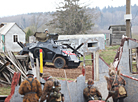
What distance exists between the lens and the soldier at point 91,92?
744 centimetres

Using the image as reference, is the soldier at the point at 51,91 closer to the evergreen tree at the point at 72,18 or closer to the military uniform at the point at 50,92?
the military uniform at the point at 50,92

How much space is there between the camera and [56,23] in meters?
33.7

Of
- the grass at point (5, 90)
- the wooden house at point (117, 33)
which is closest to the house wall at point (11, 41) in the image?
the wooden house at point (117, 33)

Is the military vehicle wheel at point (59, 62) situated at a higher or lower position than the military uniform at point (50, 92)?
higher

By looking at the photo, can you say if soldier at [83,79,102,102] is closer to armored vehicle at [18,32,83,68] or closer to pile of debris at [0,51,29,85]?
pile of debris at [0,51,29,85]

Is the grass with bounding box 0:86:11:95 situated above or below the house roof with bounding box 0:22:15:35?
below

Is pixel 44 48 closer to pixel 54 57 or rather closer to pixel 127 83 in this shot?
pixel 54 57

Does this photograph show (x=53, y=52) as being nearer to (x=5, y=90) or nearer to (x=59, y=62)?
(x=59, y=62)

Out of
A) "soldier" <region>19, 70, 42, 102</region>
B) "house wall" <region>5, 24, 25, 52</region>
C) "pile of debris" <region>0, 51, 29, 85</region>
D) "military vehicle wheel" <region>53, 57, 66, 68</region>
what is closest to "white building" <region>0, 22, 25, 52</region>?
"house wall" <region>5, 24, 25, 52</region>

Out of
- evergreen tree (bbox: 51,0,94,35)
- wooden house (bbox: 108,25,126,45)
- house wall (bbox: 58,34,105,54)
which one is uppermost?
evergreen tree (bbox: 51,0,94,35)

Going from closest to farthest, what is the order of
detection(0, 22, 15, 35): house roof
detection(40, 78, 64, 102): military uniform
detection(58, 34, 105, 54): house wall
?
detection(40, 78, 64, 102): military uniform
detection(58, 34, 105, 54): house wall
detection(0, 22, 15, 35): house roof

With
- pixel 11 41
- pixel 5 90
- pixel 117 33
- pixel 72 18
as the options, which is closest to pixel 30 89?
pixel 5 90

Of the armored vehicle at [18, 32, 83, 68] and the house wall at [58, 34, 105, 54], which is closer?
the armored vehicle at [18, 32, 83, 68]

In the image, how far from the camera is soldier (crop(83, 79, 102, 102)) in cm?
744
